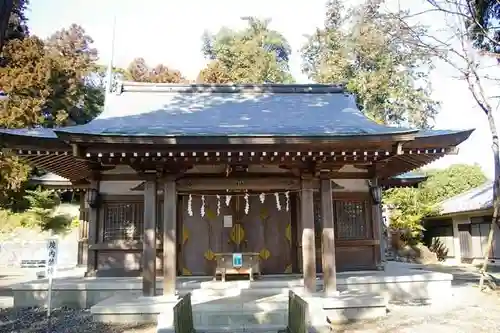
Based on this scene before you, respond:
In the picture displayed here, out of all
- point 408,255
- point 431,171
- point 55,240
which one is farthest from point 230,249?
point 431,171

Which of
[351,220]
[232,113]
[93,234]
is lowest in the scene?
[93,234]

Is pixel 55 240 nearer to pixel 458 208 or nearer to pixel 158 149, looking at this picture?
pixel 158 149

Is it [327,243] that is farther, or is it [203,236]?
[203,236]

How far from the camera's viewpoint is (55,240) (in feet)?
28.2

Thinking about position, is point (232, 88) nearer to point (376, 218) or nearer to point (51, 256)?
point (376, 218)

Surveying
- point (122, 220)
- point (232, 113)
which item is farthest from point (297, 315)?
point (122, 220)

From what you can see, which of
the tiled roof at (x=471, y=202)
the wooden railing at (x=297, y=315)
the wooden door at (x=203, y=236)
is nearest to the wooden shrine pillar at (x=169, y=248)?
the wooden door at (x=203, y=236)

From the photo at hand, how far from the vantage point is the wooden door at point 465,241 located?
840 inches

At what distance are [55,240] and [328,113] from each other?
275 inches

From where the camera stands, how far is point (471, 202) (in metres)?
21.0

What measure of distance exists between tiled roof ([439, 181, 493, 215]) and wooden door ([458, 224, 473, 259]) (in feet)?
3.46

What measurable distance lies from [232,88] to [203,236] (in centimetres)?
452

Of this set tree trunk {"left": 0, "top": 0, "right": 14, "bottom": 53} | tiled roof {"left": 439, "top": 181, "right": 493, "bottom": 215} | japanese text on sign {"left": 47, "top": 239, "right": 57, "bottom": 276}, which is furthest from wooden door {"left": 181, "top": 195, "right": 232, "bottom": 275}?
tiled roof {"left": 439, "top": 181, "right": 493, "bottom": 215}

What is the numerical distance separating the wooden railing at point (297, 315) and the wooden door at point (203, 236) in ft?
13.3
